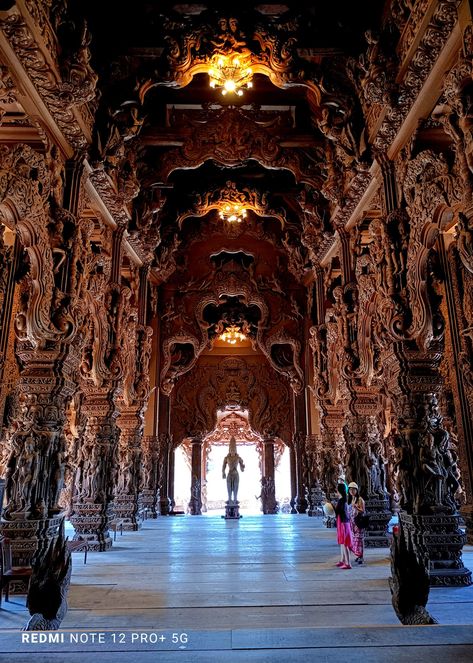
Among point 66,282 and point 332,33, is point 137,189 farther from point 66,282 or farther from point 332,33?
point 332,33

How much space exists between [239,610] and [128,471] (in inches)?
303

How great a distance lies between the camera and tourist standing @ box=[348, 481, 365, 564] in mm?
6988

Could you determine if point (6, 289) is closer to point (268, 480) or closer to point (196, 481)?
point (196, 481)

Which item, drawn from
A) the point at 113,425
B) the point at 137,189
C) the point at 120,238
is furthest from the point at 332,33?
the point at 113,425

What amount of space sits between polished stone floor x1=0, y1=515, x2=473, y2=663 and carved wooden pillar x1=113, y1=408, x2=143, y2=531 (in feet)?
9.41

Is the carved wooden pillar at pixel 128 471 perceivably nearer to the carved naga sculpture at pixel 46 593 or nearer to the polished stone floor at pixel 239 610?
the polished stone floor at pixel 239 610

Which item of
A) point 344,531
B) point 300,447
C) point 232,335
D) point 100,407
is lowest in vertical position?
point 344,531

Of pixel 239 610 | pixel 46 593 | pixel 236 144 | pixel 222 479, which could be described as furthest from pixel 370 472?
pixel 222 479

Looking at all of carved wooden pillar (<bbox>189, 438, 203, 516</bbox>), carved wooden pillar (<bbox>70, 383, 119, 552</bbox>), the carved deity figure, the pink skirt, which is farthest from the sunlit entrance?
the pink skirt

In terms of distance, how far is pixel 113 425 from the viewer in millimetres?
9477

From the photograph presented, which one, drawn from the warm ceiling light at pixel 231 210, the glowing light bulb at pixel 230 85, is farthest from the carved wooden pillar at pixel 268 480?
the glowing light bulb at pixel 230 85

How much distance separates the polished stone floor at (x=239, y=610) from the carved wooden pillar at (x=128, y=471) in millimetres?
2867

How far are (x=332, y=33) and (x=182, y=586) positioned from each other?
877cm

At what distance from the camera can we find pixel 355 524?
7.21 meters
